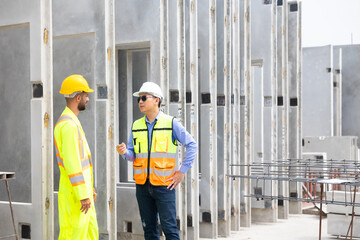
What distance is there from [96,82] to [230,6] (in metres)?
3.44

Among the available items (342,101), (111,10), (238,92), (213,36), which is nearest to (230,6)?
(213,36)

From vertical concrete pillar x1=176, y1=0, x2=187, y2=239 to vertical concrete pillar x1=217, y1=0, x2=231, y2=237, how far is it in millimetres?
1275

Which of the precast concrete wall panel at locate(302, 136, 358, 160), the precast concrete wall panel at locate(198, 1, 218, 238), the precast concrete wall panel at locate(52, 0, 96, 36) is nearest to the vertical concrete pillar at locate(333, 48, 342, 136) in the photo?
the precast concrete wall panel at locate(302, 136, 358, 160)

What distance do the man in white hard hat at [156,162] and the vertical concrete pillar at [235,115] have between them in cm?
389

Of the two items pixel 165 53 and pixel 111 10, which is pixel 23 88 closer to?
pixel 111 10

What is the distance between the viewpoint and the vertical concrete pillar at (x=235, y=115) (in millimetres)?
9766

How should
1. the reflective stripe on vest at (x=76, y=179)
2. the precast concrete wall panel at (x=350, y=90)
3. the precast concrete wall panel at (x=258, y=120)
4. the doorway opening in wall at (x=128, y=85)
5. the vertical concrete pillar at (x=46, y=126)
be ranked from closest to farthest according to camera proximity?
the reflective stripe on vest at (x=76, y=179) < the vertical concrete pillar at (x=46, y=126) < the doorway opening in wall at (x=128, y=85) < the precast concrete wall panel at (x=258, y=120) < the precast concrete wall panel at (x=350, y=90)

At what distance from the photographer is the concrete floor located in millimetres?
9422

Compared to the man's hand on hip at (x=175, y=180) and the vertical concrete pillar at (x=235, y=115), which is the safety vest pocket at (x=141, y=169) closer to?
the man's hand on hip at (x=175, y=180)

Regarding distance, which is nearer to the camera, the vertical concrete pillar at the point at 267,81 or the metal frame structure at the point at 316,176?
the metal frame structure at the point at 316,176

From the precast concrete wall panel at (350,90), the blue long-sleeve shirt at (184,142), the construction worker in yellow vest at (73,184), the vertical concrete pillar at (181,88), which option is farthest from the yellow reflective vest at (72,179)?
the precast concrete wall panel at (350,90)

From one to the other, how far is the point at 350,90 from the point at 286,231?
9970 mm

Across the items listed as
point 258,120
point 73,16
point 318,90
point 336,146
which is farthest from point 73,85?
point 318,90

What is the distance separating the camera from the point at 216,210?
29.5 feet
